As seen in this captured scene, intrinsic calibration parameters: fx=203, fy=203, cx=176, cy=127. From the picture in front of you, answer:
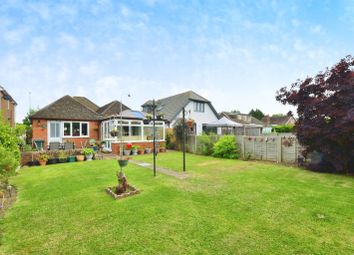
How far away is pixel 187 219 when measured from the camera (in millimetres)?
4227

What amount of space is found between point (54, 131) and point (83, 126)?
2.35 metres

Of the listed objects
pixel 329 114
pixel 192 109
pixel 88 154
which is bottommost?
pixel 88 154

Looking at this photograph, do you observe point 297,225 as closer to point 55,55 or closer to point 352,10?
point 352,10

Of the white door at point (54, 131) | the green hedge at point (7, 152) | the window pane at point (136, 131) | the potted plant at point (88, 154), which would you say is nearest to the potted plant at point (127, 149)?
the window pane at point (136, 131)

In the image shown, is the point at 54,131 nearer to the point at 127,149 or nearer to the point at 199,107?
the point at 127,149

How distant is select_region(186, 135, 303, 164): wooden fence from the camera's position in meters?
11.1

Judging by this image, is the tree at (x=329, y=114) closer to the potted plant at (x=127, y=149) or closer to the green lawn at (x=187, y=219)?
the green lawn at (x=187, y=219)

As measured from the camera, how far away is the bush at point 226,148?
13.6m

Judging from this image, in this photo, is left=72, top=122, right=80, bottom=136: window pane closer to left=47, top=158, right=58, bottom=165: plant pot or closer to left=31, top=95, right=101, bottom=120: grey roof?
left=31, top=95, right=101, bottom=120: grey roof

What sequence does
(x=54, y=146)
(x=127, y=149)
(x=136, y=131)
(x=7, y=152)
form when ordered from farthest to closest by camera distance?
(x=136, y=131) → (x=127, y=149) → (x=54, y=146) → (x=7, y=152)

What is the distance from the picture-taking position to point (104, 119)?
60.5ft

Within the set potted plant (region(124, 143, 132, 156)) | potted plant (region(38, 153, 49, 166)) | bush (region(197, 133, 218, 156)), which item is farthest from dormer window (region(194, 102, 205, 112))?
potted plant (region(38, 153, 49, 166))

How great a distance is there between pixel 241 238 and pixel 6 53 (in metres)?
15.7

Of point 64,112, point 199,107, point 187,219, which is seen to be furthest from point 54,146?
point 199,107
